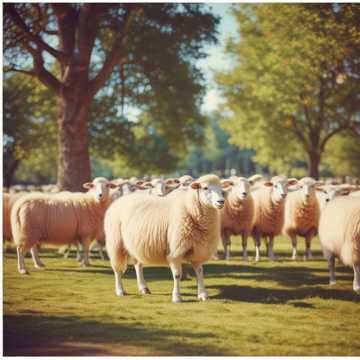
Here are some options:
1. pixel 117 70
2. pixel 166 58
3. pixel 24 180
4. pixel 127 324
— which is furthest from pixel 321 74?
pixel 24 180

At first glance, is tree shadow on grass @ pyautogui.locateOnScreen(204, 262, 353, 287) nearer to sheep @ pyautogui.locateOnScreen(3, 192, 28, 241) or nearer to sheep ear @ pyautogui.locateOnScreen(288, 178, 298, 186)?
sheep ear @ pyautogui.locateOnScreen(288, 178, 298, 186)

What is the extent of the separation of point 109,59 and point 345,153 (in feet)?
17.2

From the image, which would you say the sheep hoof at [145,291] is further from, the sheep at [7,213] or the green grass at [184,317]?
the sheep at [7,213]

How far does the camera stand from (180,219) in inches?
308

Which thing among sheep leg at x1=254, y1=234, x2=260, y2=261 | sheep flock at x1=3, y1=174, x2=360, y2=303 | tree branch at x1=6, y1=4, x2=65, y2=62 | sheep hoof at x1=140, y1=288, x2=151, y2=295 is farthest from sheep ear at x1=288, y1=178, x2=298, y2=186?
tree branch at x1=6, y1=4, x2=65, y2=62

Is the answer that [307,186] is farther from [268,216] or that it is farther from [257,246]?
[257,246]

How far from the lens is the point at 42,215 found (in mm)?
10750

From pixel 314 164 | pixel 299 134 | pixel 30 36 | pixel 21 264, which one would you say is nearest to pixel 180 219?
pixel 21 264

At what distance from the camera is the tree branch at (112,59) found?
1192 centimetres

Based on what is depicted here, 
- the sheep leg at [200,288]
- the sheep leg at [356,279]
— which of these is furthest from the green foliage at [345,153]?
the sheep leg at [200,288]

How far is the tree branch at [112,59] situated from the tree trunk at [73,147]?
509 millimetres

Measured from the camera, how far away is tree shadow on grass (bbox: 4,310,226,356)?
631cm

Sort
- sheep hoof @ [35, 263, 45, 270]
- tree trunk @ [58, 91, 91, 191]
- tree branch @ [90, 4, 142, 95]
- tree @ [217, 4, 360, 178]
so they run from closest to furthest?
tree @ [217, 4, 360, 178] < sheep hoof @ [35, 263, 45, 270] < tree branch @ [90, 4, 142, 95] < tree trunk @ [58, 91, 91, 191]

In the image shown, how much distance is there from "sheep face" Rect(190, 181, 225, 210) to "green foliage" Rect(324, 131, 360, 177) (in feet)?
12.2
